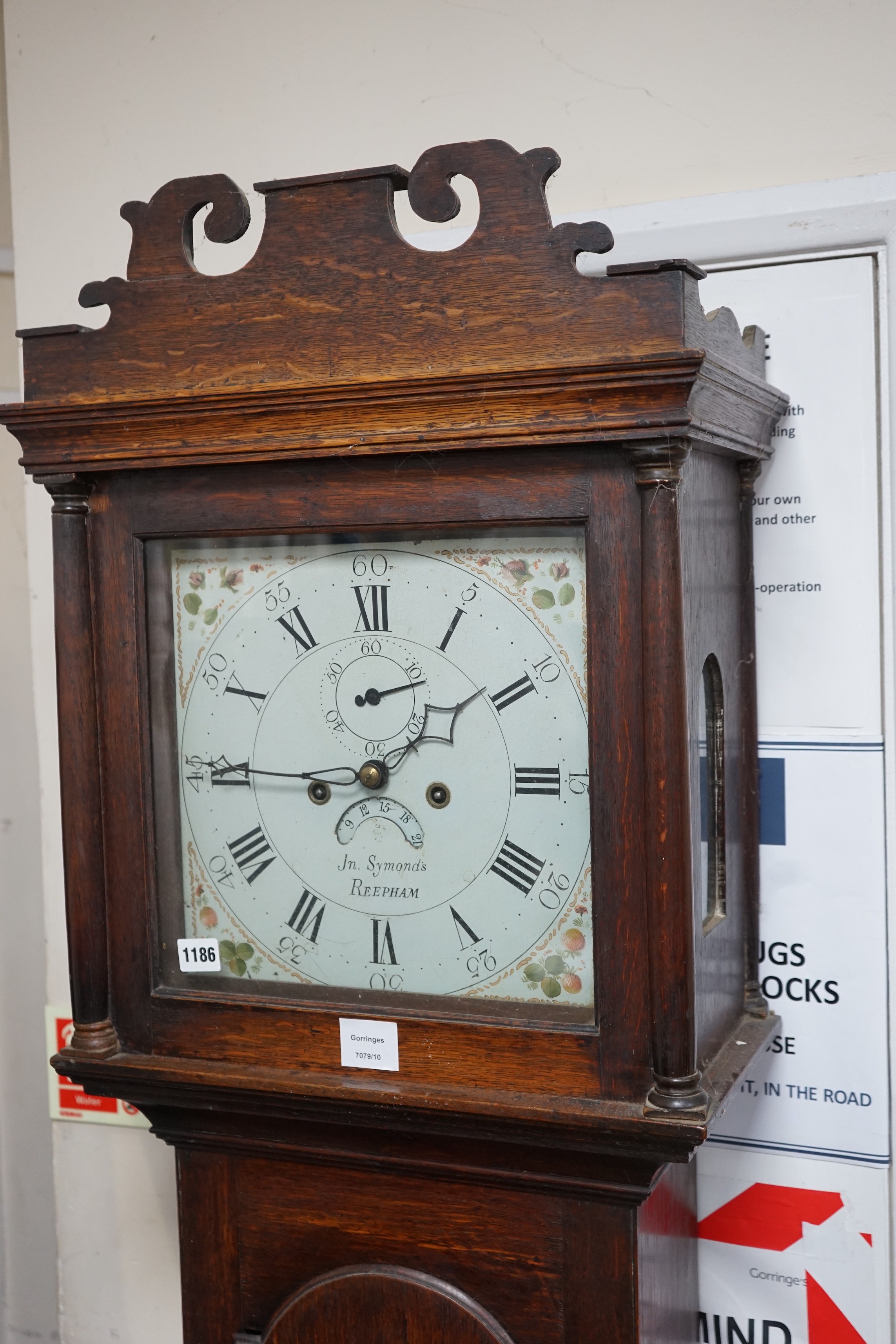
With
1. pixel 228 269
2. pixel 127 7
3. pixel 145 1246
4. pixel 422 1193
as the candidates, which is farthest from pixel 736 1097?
pixel 127 7

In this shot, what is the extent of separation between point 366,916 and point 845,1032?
1.66ft

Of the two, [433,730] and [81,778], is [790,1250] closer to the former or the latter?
[433,730]

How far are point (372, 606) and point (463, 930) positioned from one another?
25 cm

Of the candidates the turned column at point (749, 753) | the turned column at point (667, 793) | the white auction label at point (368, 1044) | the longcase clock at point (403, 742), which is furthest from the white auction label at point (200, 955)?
the turned column at point (749, 753)

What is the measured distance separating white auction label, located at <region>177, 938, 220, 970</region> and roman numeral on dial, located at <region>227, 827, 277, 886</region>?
6 centimetres

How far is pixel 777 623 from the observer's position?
4.00 ft

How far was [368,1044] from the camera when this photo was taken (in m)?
0.97

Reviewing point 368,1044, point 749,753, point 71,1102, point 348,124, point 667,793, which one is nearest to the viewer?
point 667,793

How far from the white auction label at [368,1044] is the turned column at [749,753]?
0.38 m

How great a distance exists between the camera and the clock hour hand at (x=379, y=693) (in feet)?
3.18

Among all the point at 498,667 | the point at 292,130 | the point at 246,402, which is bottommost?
the point at 498,667

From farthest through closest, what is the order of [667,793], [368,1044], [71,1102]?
[71,1102] < [368,1044] < [667,793]

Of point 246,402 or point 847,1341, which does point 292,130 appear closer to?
point 246,402

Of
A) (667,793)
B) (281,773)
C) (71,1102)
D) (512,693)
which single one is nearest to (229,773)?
(281,773)
